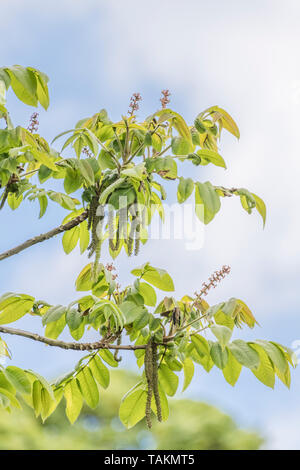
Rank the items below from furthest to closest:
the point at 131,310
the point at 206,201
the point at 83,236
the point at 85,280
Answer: the point at 83,236 < the point at 85,280 < the point at 131,310 < the point at 206,201

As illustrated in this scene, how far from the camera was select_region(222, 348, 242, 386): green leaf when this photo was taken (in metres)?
1.45

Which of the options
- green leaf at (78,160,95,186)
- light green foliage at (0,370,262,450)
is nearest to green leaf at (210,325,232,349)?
green leaf at (78,160,95,186)

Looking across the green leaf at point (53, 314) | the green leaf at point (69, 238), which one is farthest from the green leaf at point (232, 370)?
the green leaf at point (69, 238)

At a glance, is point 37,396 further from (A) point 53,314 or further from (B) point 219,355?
(B) point 219,355

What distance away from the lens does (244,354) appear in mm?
1368

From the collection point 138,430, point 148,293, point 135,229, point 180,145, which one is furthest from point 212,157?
point 138,430

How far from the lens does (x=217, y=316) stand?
5.03 ft

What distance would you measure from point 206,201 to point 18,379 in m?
0.67

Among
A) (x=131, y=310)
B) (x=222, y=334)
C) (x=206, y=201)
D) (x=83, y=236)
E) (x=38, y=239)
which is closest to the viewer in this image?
(x=222, y=334)

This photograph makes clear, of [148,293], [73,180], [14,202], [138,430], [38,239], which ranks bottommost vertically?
[148,293]

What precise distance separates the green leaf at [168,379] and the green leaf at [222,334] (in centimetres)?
37

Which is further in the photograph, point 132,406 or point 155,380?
point 132,406

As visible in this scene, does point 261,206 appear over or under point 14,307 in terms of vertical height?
over

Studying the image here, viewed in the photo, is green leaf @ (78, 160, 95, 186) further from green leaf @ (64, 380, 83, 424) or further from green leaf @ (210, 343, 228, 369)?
green leaf @ (64, 380, 83, 424)
